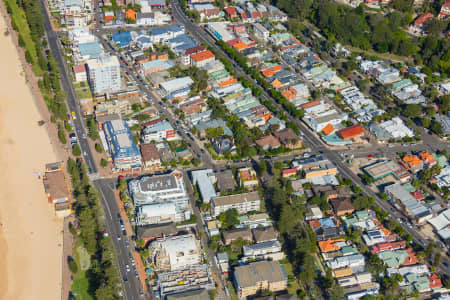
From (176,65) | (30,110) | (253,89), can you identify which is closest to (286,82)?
(253,89)

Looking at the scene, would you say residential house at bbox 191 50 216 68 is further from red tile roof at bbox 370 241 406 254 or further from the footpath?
red tile roof at bbox 370 241 406 254

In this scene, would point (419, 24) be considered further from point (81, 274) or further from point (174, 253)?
point (81, 274)

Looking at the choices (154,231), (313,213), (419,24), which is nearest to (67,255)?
(154,231)

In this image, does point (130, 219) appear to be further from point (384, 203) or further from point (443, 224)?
point (443, 224)

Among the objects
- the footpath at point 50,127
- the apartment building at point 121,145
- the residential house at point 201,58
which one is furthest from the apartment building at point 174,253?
the residential house at point 201,58

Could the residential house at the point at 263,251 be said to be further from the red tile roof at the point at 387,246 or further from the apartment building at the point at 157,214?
the red tile roof at the point at 387,246

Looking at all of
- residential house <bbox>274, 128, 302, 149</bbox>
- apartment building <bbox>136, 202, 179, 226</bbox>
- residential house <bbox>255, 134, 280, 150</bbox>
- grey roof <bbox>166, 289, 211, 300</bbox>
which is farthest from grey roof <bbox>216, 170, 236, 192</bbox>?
grey roof <bbox>166, 289, 211, 300</bbox>

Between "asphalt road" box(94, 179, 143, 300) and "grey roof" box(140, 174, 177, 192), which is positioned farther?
"grey roof" box(140, 174, 177, 192)
